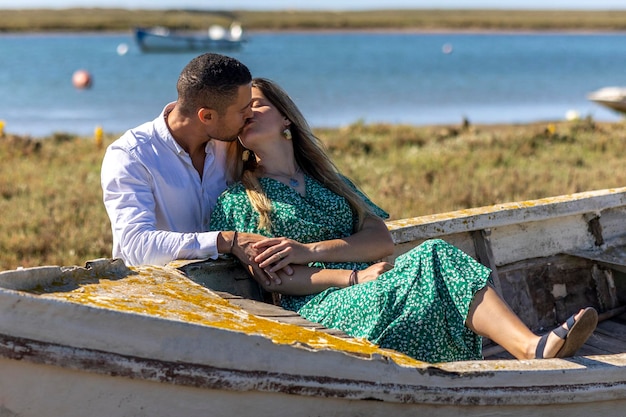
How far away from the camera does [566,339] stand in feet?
10.6

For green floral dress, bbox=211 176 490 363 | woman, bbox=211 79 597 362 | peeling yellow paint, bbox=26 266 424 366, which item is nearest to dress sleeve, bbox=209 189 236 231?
woman, bbox=211 79 597 362

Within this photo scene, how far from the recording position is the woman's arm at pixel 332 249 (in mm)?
3877

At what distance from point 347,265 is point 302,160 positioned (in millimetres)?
548

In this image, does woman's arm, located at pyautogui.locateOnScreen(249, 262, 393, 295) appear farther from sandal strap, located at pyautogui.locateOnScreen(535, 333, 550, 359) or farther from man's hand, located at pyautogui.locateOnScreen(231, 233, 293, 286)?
sandal strap, located at pyautogui.locateOnScreen(535, 333, 550, 359)

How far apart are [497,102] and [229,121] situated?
84.2 feet

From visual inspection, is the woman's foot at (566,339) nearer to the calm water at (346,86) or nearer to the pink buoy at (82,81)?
the calm water at (346,86)

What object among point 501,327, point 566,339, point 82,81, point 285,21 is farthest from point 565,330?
point 285,21

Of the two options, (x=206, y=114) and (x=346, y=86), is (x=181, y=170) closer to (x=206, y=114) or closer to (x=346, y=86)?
(x=206, y=114)

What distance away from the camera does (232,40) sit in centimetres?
6469

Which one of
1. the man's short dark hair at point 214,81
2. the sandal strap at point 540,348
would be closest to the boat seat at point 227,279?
the man's short dark hair at point 214,81

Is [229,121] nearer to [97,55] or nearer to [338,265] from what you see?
[338,265]

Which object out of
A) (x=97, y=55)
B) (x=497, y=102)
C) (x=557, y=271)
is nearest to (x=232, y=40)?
(x=97, y=55)

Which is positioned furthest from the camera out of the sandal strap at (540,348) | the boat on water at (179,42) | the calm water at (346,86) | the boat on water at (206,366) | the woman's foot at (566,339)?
the boat on water at (179,42)

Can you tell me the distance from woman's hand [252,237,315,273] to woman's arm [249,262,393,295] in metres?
0.05
